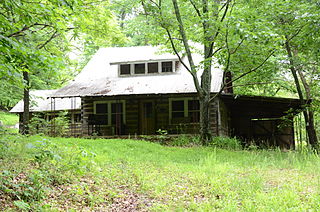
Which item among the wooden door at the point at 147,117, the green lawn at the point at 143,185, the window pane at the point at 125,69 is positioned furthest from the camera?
the window pane at the point at 125,69

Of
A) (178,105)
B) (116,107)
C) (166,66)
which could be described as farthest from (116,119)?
(166,66)

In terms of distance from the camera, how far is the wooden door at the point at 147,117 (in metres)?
19.3

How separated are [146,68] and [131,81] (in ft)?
4.86

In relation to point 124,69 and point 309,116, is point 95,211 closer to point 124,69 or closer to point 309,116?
point 309,116

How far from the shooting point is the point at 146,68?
19.9m

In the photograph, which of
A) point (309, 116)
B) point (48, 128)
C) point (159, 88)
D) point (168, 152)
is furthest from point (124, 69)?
point (309, 116)

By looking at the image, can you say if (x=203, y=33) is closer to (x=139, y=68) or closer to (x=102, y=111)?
(x=139, y=68)

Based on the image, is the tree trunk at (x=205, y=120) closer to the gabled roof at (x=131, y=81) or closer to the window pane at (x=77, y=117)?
the gabled roof at (x=131, y=81)

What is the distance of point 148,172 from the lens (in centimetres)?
774

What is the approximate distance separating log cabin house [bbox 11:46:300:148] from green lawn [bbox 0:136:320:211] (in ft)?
30.0

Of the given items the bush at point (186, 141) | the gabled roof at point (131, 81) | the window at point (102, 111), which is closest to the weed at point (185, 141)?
the bush at point (186, 141)

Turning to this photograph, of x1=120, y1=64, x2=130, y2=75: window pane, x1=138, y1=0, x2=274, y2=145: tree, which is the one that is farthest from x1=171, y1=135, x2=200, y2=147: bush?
x1=120, y1=64, x2=130, y2=75: window pane

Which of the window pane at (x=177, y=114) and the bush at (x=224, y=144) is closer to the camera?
the bush at (x=224, y=144)

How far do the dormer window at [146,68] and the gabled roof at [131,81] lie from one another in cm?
40
